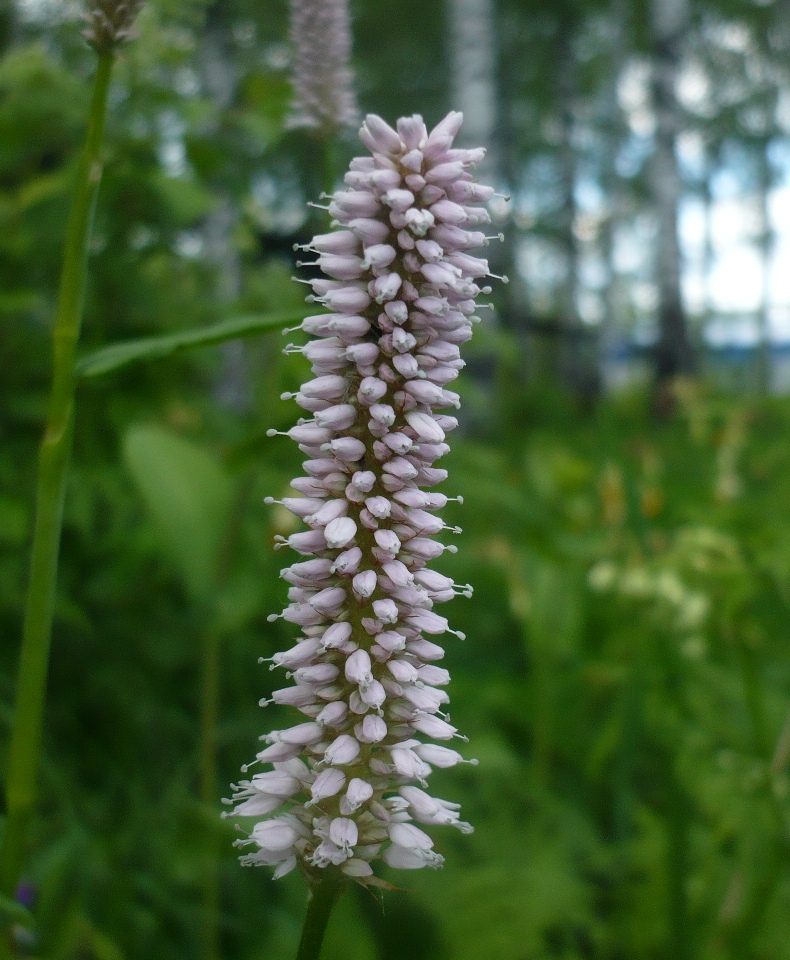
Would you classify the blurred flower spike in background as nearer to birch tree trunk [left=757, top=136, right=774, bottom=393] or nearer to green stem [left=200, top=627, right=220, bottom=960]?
green stem [left=200, top=627, right=220, bottom=960]

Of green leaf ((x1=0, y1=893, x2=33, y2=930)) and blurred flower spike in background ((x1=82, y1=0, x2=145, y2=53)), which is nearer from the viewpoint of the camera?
green leaf ((x1=0, y1=893, x2=33, y2=930))

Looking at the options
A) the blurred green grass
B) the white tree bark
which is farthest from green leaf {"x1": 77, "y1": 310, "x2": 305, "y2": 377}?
the white tree bark

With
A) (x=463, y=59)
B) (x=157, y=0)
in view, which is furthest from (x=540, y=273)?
(x=157, y=0)

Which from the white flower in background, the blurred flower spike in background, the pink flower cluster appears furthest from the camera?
the white flower in background

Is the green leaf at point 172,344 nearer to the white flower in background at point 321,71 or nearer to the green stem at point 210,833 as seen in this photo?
the white flower in background at point 321,71

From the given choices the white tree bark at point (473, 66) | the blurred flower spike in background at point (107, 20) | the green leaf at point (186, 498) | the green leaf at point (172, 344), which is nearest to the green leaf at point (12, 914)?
the green leaf at point (172, 344)
